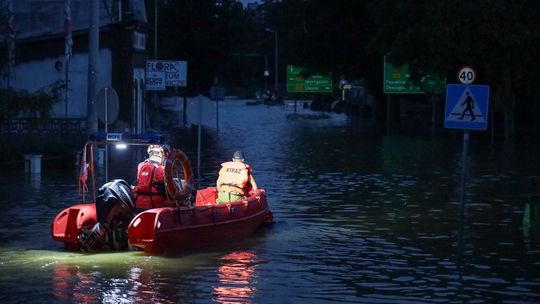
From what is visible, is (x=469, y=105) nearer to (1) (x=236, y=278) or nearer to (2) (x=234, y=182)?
(2) (x=234, y=182)

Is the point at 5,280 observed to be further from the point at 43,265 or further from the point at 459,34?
the point at 459,34

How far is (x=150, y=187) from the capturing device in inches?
638

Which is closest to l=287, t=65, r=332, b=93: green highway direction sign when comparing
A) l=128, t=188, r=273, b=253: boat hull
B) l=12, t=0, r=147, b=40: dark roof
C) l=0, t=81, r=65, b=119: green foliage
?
l=12, t=0, r=147, b=40: dark roof

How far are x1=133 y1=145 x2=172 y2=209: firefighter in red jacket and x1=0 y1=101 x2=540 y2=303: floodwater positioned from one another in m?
1.12

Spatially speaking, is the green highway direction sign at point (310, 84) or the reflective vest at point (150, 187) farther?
the green highway direction sign at point (310, 84)

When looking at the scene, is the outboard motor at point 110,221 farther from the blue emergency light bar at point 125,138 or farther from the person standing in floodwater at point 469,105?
the person standing in floodwater at point 469,105

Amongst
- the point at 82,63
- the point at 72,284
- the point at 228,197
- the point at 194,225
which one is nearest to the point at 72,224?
the point at 194,225

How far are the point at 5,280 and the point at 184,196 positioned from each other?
12.6 feet

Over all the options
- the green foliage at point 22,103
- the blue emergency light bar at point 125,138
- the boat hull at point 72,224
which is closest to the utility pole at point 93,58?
the green foliage at point 22,103

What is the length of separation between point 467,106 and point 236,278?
451cm

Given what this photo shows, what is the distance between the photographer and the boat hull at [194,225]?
14773mm

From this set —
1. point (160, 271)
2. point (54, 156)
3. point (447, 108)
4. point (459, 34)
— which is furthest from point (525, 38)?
point (160, 271)

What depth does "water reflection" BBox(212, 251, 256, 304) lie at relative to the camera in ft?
39.6

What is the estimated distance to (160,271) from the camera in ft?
45.2
